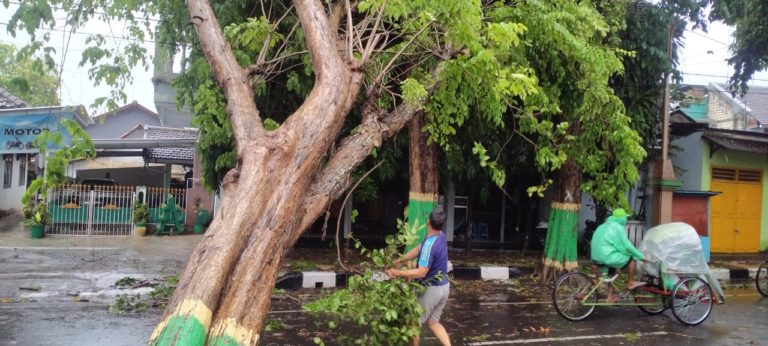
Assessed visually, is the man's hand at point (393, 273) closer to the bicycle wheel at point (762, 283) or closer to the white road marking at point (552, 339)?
the white road marking at point (552, 339)

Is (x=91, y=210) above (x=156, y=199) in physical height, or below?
below

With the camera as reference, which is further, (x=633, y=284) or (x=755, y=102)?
(x=755, y=102)

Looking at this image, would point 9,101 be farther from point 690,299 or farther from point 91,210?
point 690,299

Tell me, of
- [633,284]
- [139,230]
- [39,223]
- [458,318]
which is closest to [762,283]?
[633,284]

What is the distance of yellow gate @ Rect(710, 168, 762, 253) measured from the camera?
16.6m

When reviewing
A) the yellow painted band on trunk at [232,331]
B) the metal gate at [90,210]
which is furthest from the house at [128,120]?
the yellow painted band on trunk at [232,331]

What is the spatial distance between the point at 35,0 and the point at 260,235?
4.72 m

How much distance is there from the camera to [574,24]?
8.66 metres

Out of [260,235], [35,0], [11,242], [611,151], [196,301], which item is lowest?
[11,242]

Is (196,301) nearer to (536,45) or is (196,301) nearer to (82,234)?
(536,45)

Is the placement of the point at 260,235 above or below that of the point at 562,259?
above

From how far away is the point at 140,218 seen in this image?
17.9 m

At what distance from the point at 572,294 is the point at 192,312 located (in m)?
5.67

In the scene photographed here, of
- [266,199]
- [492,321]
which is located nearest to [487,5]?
[492,321]
